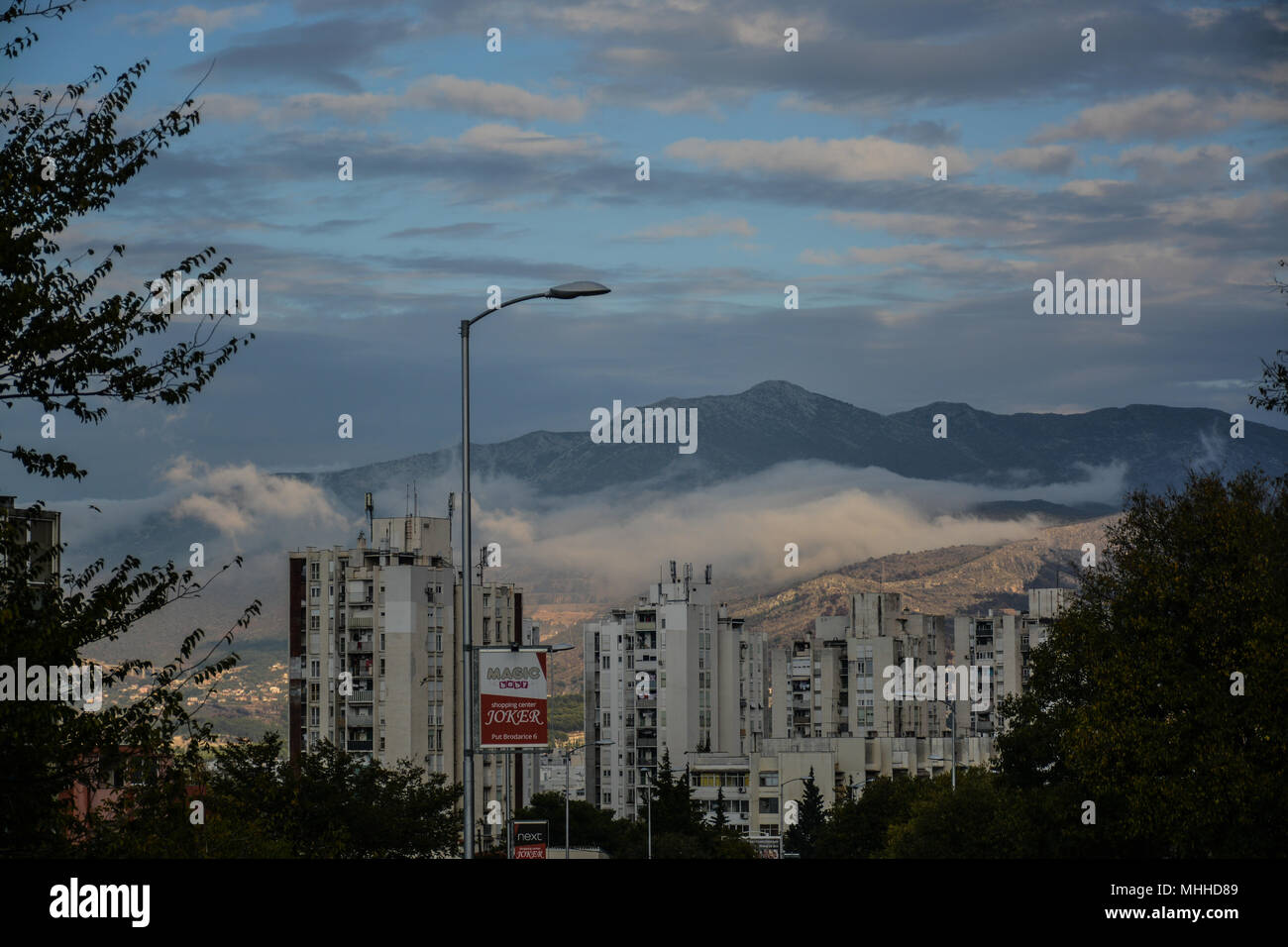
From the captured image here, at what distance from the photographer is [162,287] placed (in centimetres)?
1862

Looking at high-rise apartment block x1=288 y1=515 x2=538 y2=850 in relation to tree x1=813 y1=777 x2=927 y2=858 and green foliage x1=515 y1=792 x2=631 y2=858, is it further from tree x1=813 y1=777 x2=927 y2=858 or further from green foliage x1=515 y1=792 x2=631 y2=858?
tree x1=813 y1=777 x2=927 y2=858

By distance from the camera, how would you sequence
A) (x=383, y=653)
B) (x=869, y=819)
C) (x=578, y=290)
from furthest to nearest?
(x=383, y=653), (x=869, y=819), (x=578, y=290)

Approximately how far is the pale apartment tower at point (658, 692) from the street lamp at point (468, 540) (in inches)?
5296

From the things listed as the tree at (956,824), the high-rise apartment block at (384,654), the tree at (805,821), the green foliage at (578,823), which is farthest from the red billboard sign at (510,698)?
the tree at (805,821)

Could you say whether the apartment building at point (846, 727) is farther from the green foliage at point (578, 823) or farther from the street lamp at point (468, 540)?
the street lamp at point (468, 540)

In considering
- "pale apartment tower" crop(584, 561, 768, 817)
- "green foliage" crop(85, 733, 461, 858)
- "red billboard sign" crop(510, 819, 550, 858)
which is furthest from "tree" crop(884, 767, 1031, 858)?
"pale apartment tower" crop(584, 561, 768, 817)

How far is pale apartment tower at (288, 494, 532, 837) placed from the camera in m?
119

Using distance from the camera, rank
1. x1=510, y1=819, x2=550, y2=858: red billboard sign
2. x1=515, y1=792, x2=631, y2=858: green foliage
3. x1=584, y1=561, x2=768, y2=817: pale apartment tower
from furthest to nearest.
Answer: x1=584, y1=561, x2=768, y2=817: pale apartment tower, x1=515, y1=792, x2=631, y2=858: green foliage, x1=510, y1=819, x2=550, y2=858: red billboard sign

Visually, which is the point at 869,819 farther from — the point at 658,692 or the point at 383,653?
the point at 658,692

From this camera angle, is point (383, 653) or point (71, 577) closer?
point (71, 577)

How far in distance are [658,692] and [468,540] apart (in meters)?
142

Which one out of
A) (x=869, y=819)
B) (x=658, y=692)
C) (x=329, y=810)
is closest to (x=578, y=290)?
(x=329, y=810)

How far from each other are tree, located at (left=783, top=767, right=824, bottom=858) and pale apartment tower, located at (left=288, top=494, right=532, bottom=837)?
2282 centimetres

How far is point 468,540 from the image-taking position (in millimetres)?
29094
